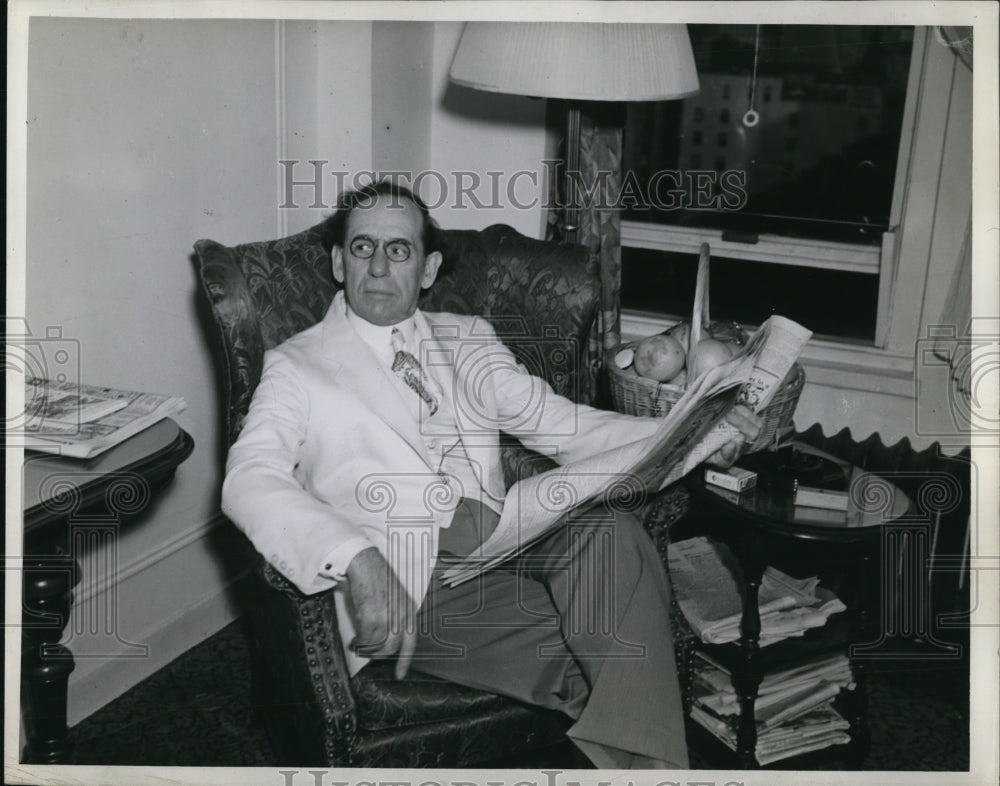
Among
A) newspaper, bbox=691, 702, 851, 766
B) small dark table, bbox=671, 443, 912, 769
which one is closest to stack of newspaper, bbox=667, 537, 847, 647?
small dark table, bbox=671, 443, 912, 769

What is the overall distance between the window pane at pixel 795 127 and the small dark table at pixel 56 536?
178 cm

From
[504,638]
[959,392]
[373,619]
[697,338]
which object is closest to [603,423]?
[697,338]

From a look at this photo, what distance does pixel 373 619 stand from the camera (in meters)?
1.72

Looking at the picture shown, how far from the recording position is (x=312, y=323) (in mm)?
2268

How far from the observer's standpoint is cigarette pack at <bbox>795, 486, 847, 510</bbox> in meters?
2.14

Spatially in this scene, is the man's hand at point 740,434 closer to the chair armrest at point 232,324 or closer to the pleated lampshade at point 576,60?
the pleated lampshade at point 576,60

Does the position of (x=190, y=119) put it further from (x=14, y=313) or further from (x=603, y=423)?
(x=603, y=423)

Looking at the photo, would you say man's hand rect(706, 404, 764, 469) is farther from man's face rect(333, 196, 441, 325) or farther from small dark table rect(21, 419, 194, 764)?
small dark table rect(21, 419, 194, 764)

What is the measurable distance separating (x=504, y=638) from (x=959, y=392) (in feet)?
4.87

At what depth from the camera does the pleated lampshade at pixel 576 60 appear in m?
2.30

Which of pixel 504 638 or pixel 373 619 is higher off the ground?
pixel 373 619

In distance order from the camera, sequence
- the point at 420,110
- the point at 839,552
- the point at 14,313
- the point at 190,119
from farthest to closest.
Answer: the point at 420,110 < the point at 190,119 < the point at 839,552 < the point at 14,313

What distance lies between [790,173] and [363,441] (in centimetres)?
158

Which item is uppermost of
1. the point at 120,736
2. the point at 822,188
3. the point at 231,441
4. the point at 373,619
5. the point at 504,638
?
the point at 822,188
